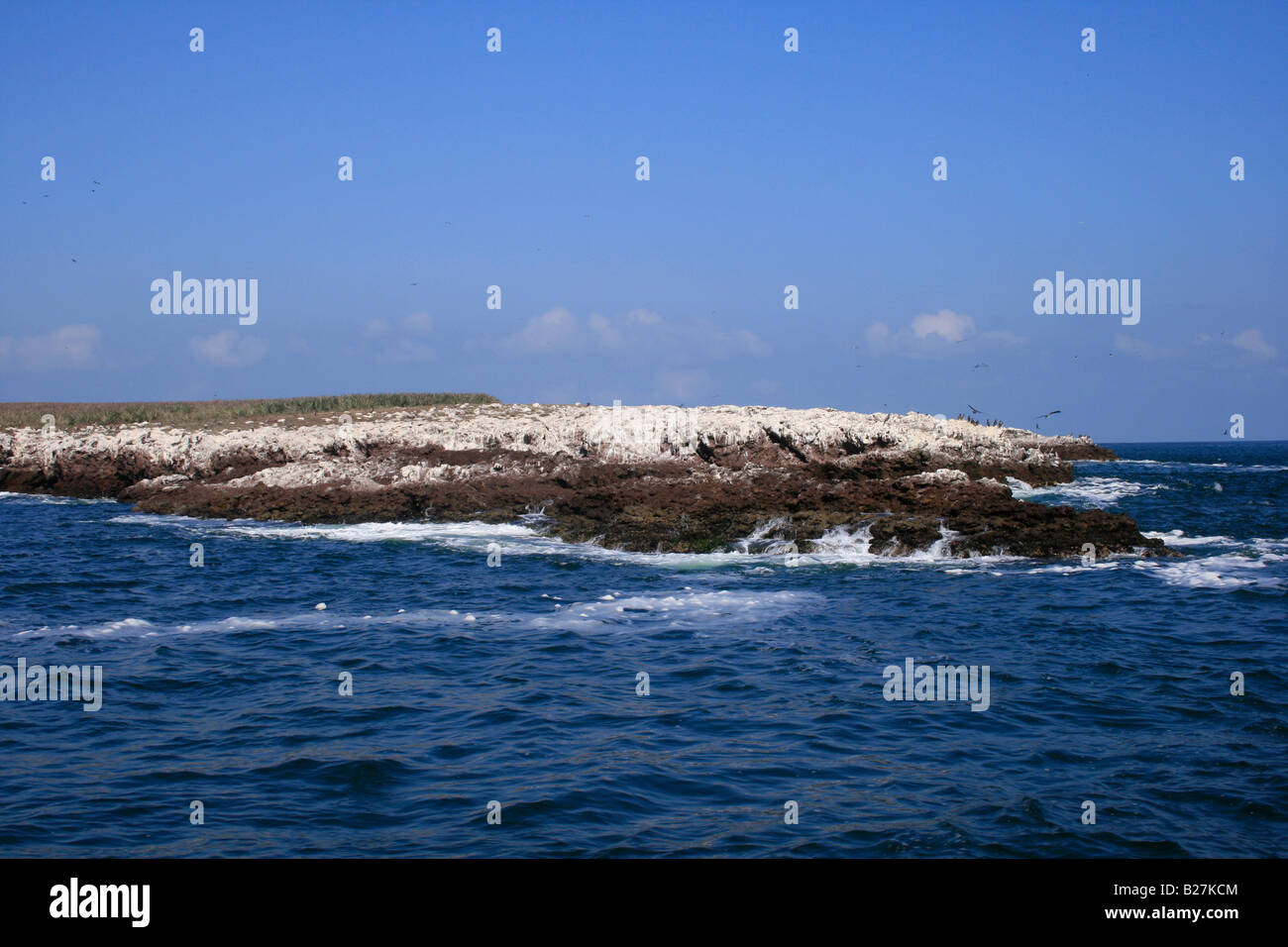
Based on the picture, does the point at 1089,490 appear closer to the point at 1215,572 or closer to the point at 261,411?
the point at 1215,572

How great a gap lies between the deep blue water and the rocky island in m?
3.02

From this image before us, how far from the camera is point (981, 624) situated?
15930 millimetres

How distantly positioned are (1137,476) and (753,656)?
5320 centimetres

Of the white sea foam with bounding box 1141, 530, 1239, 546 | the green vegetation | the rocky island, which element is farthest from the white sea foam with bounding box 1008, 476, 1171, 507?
the green vegetation

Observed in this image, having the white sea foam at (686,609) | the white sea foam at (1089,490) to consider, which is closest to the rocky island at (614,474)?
the white sea foam at (1089,490)

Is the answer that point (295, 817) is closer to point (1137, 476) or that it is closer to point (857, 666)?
point (857, 666)

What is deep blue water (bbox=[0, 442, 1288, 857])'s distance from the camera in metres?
7.93

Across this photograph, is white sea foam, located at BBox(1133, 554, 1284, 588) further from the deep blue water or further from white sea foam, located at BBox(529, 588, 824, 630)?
Answer: white sea foam, located at BBox(529, 588, 824, 630)

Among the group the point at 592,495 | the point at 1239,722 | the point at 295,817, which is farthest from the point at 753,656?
the point at 592,495

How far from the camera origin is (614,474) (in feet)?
106

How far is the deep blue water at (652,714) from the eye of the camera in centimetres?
793

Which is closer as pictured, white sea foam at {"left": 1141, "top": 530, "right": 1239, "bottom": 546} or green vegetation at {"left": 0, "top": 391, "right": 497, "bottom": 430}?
white sea foam at {"left": 1141, "top": 530, "right": 1239, "bottom": 546}

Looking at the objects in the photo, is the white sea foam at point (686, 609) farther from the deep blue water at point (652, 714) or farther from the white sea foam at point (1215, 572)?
the white sea foam at point (1215, 572)

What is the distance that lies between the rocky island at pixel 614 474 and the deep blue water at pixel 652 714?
302 cm
